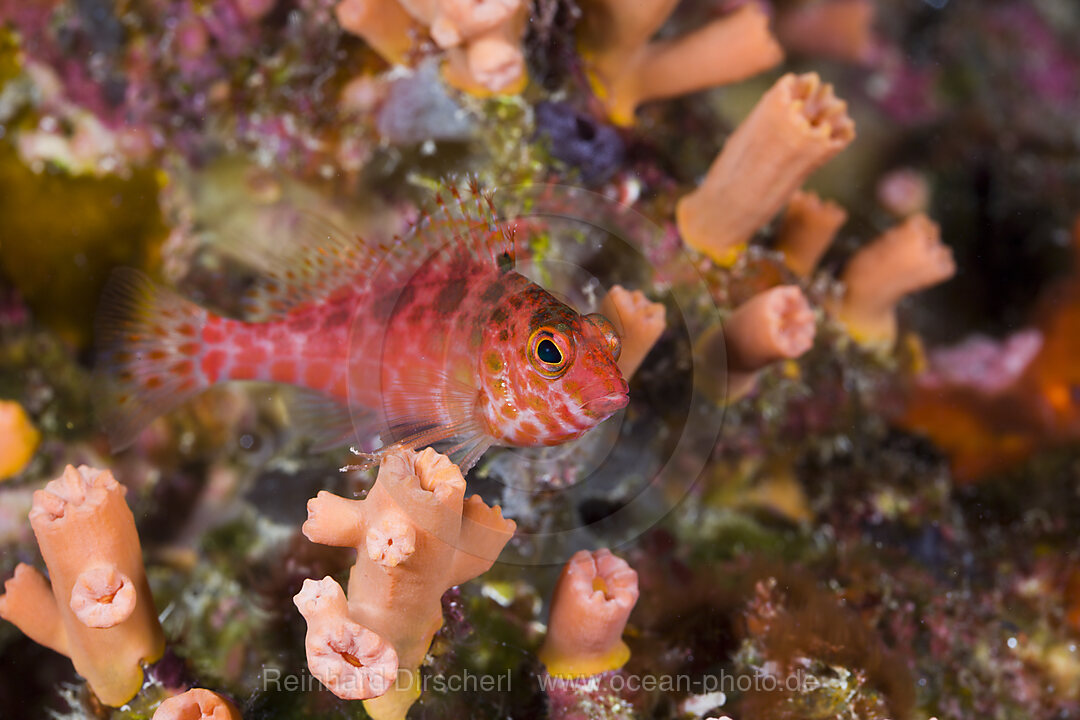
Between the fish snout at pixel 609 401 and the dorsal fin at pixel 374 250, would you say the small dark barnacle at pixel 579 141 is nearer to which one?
the dorsal fin at pixel 374 250

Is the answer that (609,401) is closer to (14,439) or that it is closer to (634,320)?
(634,320)

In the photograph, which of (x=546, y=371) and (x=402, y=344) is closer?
(x=546, y=371)

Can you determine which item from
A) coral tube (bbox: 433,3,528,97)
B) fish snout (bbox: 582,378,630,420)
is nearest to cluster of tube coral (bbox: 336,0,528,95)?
coral tube (bbox: 433,3,528,97)

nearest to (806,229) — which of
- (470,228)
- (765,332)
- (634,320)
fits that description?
(765,332)

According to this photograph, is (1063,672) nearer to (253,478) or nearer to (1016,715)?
Answer: (1016,715)

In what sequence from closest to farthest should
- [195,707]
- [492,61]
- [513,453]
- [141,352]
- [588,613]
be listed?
[195,707]
[588,613]
[513,453]
[492,61]
[141,352]

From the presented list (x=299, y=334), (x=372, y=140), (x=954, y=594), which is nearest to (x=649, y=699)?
(x=954, y=594)

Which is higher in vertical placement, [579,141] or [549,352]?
[579,141]

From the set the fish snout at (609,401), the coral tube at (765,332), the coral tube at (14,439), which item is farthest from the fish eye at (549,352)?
the coral tube at (14,439)
